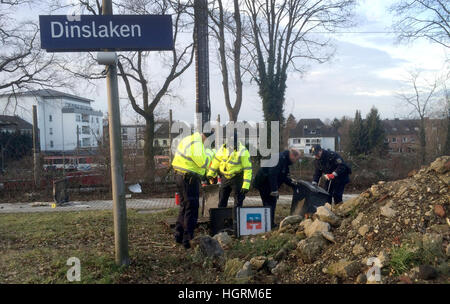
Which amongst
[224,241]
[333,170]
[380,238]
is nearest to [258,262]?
[224,241]

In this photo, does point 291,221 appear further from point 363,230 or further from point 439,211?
point 439,211

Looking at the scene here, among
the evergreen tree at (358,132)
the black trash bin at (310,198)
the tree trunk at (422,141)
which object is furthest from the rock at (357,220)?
the evergreen tree at (358,132)

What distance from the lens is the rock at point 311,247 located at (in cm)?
435

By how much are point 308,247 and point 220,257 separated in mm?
1069

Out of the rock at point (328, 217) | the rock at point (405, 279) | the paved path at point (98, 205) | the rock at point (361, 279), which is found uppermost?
the rock at point (328, 217)

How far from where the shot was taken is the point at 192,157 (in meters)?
5.62

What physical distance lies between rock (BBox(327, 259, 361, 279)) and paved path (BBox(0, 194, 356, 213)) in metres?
7.55

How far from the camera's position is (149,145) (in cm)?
1655

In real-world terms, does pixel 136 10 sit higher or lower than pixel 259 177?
higher

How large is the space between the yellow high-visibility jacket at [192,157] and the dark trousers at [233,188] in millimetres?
1447

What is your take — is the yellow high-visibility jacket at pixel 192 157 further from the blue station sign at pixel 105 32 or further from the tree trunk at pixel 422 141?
the tree trunk at pixel 422 141

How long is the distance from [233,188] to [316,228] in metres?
2.42
